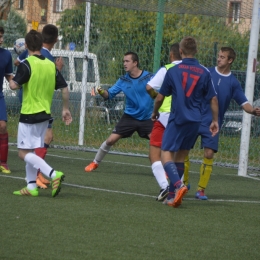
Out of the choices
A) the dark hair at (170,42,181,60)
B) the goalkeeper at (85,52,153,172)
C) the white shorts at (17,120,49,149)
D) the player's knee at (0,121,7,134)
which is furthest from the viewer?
the goalkeeper at (85,52,153,172)

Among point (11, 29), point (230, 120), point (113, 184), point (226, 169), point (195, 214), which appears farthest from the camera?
point (11, 29)

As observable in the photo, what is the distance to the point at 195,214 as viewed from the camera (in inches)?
314

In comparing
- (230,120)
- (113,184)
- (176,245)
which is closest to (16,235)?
(176,245)

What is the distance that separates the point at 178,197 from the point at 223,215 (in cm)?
47

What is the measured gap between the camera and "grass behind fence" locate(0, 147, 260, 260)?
591 centimetres

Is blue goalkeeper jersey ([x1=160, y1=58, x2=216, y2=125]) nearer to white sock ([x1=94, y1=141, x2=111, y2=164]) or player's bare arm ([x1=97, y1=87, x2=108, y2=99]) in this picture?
player's bare arm ([x1=97, y1=87, x2=108, y2=99])

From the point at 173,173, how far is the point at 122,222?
1.29m

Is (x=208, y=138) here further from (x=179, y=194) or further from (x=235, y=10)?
(x=235, y=10)

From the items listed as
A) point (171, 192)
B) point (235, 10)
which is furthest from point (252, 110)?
point (235, 10)

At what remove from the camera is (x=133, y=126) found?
37.7 ft

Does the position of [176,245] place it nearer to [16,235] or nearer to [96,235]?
[96,235]

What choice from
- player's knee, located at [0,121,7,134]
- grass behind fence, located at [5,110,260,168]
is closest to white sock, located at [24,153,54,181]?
player's knee, located at [0,121,7,134]

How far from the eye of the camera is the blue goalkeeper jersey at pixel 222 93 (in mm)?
9445

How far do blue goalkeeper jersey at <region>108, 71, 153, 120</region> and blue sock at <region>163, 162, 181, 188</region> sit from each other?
9.97 ft
